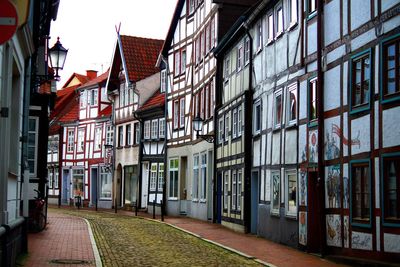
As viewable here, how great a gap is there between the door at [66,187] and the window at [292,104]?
34836mm

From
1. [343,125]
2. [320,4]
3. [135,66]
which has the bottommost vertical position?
[343,125]

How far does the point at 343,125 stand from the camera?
14.7 m

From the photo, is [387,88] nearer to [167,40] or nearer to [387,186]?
[387,186]

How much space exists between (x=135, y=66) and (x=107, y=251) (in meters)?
27.4

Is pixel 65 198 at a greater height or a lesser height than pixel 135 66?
lesser

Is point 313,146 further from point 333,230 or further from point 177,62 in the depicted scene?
point 177,62

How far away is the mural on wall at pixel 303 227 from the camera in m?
16.8

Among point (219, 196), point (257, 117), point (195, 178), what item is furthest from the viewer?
point (195, 178)

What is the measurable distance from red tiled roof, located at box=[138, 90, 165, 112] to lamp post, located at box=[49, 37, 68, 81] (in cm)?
1937

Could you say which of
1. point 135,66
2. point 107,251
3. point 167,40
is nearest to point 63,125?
point 135,66

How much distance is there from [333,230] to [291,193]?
336 cm

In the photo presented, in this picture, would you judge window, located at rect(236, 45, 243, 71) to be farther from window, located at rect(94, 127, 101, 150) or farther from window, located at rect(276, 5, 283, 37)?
window, located at rect(94, 127, 101, 150)

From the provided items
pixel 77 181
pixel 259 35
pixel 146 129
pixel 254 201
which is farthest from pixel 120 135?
pixel 259 35

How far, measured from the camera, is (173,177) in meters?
36.1
